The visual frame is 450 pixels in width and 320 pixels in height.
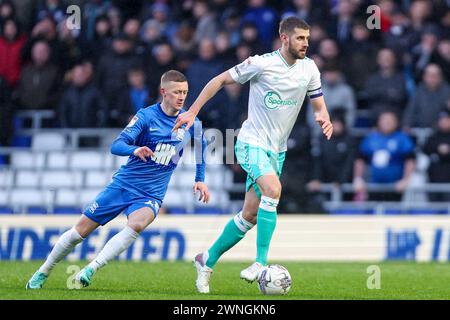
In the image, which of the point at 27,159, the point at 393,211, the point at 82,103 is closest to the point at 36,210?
the point at 27,159

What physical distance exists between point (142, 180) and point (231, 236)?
963 millimetres

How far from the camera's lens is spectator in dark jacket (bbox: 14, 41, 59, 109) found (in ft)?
57.0

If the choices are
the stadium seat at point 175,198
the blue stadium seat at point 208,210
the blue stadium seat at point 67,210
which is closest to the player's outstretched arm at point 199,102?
the blue stadium seat at point 208,210

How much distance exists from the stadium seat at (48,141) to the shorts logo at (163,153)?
24.5 feet

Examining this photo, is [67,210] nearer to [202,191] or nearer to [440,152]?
[440,152]

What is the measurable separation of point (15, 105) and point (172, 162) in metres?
8.00

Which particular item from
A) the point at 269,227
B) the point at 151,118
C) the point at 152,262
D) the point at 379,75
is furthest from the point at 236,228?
the point at 379,75

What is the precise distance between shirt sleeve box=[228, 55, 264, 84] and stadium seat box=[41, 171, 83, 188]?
7.13m

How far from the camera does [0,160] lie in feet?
57.4

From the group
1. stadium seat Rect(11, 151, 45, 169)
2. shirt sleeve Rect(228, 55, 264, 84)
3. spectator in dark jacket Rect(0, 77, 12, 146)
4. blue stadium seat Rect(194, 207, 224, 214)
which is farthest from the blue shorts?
spectator in dark jacket Rect(0, 77, 12, 146)

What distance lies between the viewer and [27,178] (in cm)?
1673

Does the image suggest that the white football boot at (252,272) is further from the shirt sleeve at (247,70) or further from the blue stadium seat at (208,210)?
the blue stadium seat at (208,210)

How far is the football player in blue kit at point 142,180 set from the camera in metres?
9.68

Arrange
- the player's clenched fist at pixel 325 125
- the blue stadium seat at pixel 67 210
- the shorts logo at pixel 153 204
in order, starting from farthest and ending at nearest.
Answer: the blue stadium seat at pixel 67 210 → the shorts logo at pixel 153 204 → the player's clenched fist at pixel 325 125
